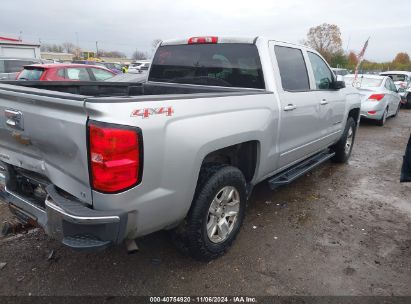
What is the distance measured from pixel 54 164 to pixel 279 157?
2.28 metres

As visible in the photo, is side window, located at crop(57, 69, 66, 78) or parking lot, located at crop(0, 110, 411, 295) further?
side window, located at crop(57, 69, 66, 78)

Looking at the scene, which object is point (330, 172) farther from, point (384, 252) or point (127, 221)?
point (127, 221)

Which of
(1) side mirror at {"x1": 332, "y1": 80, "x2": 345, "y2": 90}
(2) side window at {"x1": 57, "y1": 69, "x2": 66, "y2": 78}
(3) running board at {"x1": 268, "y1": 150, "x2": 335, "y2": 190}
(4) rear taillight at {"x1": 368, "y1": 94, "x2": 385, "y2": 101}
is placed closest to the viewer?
(3) running board at {"x1": 268, "y1": 150, "x2": 335, "y2": 190}

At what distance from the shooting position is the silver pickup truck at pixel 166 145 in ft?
6.68

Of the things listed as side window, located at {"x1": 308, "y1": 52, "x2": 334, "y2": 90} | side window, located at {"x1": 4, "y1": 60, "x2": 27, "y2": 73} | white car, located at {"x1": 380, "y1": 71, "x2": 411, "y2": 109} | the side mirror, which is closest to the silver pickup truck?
side window, located at {"x1": 308, "y1": 52, "x2": 334, "y2": 90}

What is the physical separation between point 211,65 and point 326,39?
50807mm

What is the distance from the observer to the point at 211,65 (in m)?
→ 3.84

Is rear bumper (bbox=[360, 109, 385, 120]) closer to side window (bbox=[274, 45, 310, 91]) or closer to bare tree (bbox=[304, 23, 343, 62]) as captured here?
side window (bbox=[274, 45, 310, 91])

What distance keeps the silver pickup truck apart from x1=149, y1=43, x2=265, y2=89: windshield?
1 cm

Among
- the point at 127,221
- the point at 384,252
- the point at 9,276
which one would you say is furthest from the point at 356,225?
the point at 9,276

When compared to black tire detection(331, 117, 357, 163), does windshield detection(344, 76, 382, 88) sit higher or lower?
higher

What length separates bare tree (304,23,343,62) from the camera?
48.4m

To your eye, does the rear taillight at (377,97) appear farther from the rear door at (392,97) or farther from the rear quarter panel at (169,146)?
the rear quarter panel at (169,146)

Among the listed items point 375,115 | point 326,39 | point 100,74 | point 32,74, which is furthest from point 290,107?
point 326,39
